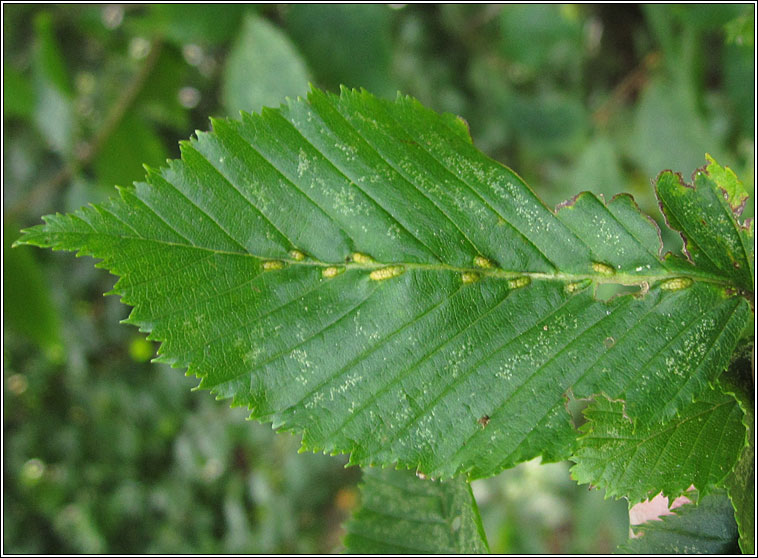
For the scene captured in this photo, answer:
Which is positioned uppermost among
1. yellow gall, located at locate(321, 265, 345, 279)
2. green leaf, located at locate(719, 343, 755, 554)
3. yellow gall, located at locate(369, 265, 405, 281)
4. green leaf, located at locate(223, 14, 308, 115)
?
green leaf, located at locate(223, 14, 308, 115)

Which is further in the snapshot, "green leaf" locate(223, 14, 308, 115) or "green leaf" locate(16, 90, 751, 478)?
"green leaf" locate(223, 14, 308, 115)

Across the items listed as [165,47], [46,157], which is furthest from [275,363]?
[46,157]

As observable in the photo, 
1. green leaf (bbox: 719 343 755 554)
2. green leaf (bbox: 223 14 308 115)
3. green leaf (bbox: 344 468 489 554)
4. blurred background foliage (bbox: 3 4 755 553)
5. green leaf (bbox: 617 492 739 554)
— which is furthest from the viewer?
blurred background foliage (bbox: 3 4 755 553)

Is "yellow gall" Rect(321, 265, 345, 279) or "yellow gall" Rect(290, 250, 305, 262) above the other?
"yellow gall" Rect(290, 250, 305, 262)

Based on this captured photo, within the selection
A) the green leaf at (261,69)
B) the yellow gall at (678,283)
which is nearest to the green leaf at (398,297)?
the yellow gall at (678,283)

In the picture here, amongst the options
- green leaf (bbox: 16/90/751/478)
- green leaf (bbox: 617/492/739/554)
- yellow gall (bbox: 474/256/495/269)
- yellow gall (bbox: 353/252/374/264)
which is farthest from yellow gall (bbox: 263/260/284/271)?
green leaf (bbox: 617/492/739/554)

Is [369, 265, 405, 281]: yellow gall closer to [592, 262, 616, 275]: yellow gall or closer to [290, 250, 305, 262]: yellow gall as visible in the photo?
[290, 250, 305, 262]: yellow gall

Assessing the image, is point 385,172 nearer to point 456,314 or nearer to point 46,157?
point 456,314

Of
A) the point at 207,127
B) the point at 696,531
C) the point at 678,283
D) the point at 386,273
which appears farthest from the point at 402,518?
the point at 207,127
